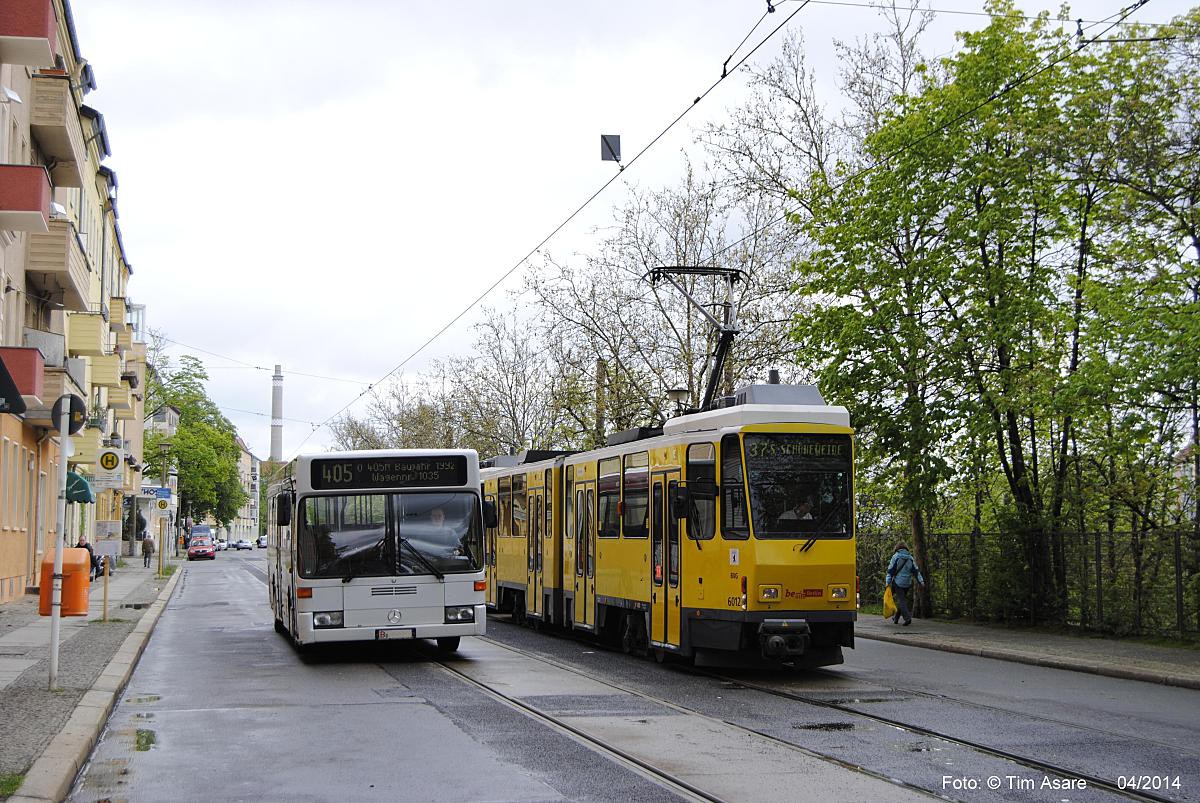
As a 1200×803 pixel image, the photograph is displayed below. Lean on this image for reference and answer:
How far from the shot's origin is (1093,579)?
Answer: 2392 centimetres

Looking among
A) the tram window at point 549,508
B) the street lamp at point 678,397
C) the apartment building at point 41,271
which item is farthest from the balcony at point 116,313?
the tram window at point 549,508

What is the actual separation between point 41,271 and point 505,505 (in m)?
14.7

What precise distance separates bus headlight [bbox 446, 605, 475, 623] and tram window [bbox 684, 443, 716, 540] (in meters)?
3.13

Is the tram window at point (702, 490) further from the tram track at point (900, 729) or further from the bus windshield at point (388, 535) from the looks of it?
the bus windshield at point (388, 535)

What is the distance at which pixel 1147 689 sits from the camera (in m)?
16.1

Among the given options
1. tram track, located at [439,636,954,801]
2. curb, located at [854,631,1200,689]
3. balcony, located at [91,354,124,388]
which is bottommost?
curb, located at [854,631,1200,689]

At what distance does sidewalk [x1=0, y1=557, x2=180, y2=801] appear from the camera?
933cm

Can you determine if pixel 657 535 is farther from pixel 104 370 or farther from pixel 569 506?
pixel 104 370

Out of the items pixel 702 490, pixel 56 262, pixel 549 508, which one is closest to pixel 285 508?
pixel 702 490

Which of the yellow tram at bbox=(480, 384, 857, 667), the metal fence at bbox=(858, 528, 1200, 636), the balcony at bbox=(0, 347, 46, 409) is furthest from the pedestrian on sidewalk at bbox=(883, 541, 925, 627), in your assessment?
the balcony at bbox=(0, 347, 46, 409)

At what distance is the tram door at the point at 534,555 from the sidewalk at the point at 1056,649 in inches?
231

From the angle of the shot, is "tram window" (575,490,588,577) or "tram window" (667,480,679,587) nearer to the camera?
"tram window" (667,480,679,587)

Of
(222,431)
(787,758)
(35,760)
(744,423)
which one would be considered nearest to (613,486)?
(744,423)

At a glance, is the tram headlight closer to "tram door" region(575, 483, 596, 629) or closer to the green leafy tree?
"tram door" region(575, 483, 596, 629)
